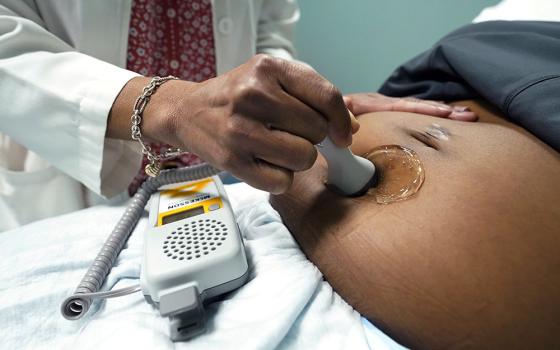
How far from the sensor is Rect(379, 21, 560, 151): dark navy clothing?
48cm

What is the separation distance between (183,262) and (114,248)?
0.18 meters

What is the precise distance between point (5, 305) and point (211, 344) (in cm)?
27

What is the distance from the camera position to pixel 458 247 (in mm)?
372

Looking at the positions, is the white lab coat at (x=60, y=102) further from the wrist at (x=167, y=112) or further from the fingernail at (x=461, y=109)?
the fingernail at (x=461, y=109)

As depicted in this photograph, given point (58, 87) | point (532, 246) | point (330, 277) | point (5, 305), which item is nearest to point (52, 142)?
point (58, 87)

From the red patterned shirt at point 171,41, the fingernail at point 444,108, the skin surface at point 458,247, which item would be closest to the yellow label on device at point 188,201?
the skin surface at point 458,247

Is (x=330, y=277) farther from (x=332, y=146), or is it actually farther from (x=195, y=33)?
(x=195, y=33)

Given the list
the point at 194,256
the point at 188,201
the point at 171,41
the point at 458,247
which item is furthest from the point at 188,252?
the point at 171,41

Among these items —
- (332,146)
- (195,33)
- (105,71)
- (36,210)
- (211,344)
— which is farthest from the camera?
(195,33)

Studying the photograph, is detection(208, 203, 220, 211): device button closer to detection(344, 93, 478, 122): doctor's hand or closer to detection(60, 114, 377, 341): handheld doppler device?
detection(60, 114, 377, 341): handheld doppler device

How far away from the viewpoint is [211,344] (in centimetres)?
34

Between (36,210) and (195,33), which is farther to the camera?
(195,33)

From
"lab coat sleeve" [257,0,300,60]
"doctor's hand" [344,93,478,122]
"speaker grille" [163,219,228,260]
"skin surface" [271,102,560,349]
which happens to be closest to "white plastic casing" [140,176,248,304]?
"speaker grille" [163,219,228,260]

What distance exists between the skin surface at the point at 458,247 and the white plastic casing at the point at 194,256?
11 centimetres
